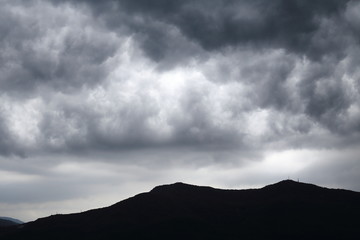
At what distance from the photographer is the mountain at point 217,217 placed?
8019 centimetres

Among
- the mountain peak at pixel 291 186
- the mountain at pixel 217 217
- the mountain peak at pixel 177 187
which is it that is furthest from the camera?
the mountain peak at pixel 177 187

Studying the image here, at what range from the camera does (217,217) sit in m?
91.9

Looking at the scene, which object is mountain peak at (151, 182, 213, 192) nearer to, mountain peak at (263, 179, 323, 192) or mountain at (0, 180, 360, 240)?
mountain at (0, 180, 360, 240)

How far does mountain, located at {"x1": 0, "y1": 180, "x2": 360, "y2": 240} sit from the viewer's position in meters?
80.2

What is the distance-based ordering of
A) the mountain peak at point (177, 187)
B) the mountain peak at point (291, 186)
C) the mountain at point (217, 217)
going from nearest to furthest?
the mountain at point (217, 217) < the mountain peak at point (291, 186) < the mountain peak at point (177, 187)

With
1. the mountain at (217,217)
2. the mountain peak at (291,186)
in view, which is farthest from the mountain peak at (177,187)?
the mountain peak at (291,186)

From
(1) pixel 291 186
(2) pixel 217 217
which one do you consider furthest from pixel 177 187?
(1) pixel 291 186

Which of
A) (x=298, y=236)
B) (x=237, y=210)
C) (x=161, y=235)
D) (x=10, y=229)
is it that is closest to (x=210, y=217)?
(x=237, y=210)

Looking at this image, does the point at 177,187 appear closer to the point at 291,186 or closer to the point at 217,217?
the point at 217,217

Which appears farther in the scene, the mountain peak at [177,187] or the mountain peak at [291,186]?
the mountain peak at [177,187]

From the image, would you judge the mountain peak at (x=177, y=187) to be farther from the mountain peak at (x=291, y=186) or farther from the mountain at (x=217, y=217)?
the mountain peak at (x=291, y=186)

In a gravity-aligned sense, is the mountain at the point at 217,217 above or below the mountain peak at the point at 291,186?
below

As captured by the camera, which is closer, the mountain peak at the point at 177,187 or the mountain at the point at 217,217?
the mountain at the point at 217,217

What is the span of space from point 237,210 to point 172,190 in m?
19.9
